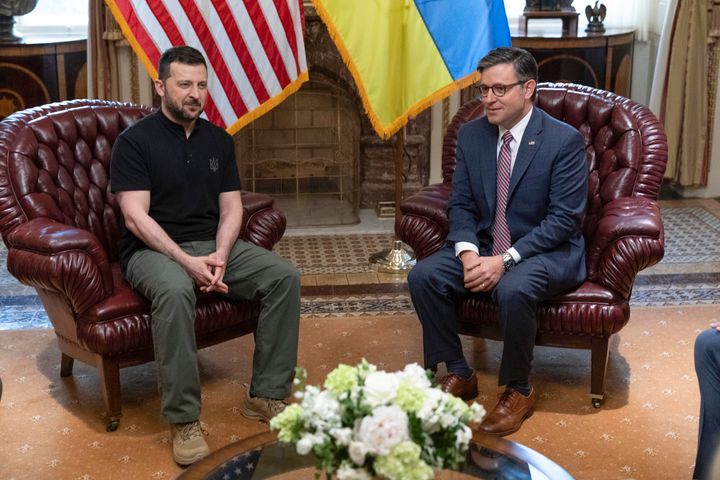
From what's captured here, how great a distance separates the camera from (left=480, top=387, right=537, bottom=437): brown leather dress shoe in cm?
373

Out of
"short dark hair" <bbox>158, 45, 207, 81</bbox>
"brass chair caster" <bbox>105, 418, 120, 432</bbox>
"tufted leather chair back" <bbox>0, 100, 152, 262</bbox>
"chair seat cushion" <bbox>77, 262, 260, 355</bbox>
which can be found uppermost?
"short dark hair" <bbox>158, 45, 207, 81</bbox>

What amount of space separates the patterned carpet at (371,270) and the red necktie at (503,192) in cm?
100

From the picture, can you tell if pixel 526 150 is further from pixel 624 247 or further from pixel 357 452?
pixel 357 452

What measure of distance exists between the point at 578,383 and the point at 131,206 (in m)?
1.76

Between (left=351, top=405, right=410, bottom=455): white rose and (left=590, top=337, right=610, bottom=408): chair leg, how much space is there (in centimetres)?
178

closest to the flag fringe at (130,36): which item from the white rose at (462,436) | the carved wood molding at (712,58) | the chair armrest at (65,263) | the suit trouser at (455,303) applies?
the chair armrest at (65,263)

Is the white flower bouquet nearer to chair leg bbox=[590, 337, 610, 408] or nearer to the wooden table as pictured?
the wooden table

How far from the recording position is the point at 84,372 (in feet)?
13.9

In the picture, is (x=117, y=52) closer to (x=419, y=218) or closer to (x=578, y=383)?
(x=419, y=218)

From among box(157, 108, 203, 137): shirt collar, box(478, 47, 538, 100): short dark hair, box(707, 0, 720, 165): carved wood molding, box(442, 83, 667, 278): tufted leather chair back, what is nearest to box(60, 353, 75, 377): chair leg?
box(157, 108, 203, 137): shirt collar

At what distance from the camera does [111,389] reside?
371 centimetres

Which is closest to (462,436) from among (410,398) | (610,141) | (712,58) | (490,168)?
(410,398)

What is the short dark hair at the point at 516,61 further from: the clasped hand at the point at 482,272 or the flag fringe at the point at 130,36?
the flag fringe at the point at 130,36

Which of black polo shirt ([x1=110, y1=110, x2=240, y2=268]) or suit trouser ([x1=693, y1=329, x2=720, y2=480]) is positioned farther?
black polo shirt ([x1=110, y1=110, x2=240, y2=268])
